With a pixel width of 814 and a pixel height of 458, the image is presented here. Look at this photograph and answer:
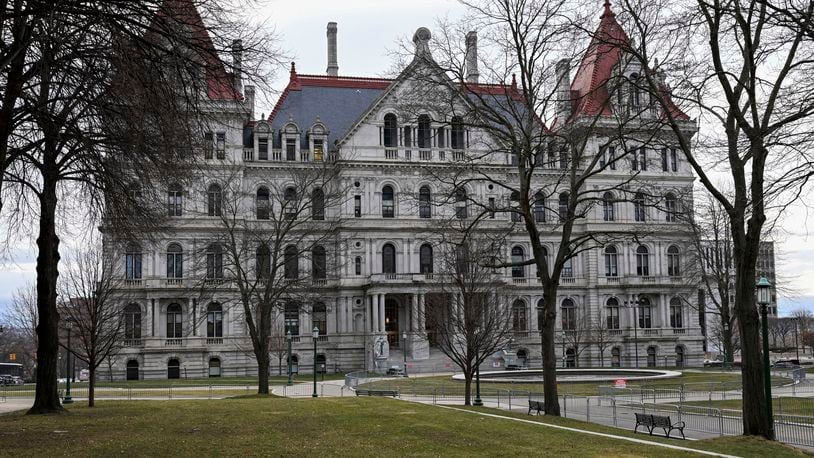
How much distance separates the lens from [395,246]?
6531 cm

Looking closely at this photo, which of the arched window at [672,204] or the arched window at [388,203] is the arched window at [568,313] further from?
the arched window at [388,203]

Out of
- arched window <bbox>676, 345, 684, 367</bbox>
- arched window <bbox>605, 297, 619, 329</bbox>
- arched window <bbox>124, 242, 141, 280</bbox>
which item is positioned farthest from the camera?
arched window <bbox>676, 345, 684, 367</bbox>

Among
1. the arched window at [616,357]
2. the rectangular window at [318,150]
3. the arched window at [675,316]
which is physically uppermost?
the rectangular window at [318,150]

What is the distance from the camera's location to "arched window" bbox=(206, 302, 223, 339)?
62406mm

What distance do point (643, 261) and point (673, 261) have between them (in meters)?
2.87

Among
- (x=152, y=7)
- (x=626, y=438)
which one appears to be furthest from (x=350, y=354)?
(x=152, y=7)

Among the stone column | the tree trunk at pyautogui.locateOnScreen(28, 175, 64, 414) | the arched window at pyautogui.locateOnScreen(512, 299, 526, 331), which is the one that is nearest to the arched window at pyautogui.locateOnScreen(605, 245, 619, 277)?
the arched window at pyautogui.locateOnScreen(512, 299, 526, 331)

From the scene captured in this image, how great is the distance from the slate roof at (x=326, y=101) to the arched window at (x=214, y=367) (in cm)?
1724

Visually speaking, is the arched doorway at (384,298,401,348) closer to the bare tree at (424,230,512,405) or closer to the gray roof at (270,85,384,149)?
the gray roof at (270,85,384,149)

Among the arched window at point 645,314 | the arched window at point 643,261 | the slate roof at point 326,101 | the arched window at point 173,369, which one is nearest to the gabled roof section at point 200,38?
the arched window at point 173,369

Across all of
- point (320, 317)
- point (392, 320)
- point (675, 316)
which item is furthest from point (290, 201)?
point (675, 316)

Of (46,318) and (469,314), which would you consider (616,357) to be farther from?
(46,318)

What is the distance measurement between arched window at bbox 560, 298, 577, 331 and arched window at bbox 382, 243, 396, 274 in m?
15.3

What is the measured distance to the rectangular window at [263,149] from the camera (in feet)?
211
